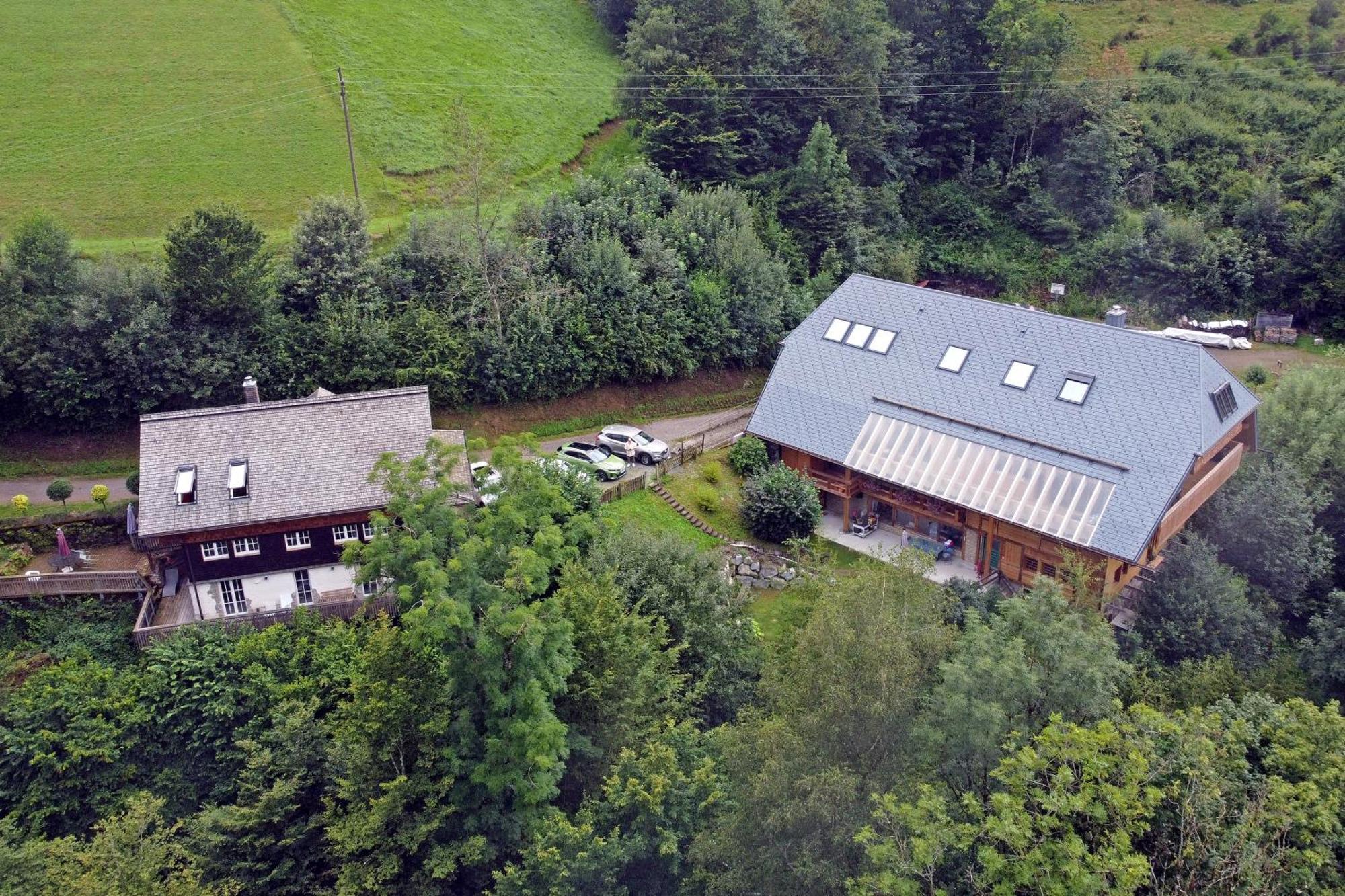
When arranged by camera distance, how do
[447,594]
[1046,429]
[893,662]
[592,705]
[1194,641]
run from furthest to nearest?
[1046,429] < [1194,641] < [592,705] < [447,594] < [893,662]

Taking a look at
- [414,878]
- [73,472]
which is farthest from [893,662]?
[73,472]

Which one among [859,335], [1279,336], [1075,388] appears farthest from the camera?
[1279,336]

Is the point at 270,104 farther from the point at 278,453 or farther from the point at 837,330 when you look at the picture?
the point at 837,330

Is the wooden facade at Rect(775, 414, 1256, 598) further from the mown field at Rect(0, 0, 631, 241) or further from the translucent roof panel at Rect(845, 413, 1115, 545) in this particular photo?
the mown field at Rect(0, 0, 631, 241)

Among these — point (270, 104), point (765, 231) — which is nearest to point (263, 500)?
point (765, 231)

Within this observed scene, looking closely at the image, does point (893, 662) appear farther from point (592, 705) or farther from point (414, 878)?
point (414, 878)

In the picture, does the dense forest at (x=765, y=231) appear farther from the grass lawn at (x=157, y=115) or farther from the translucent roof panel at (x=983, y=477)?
the translucent roof panel at (x=983, y=477)
